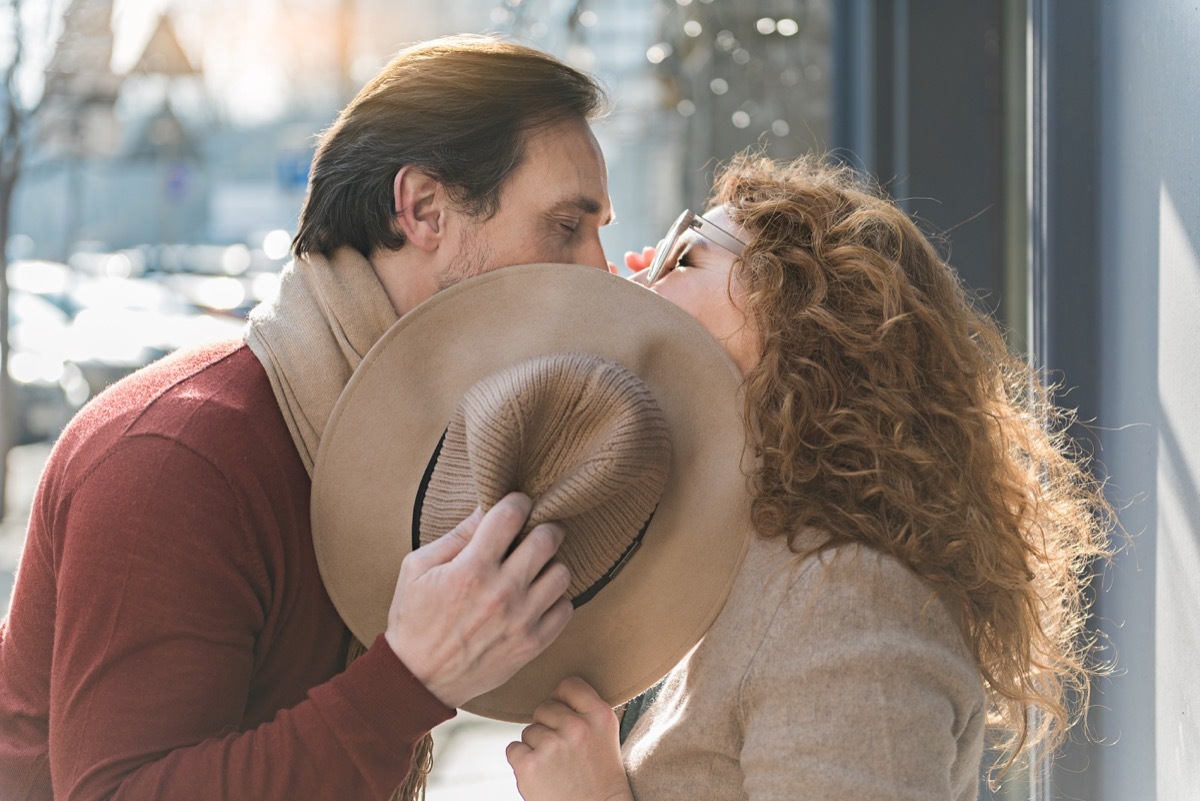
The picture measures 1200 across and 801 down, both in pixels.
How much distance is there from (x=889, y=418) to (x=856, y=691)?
378mm

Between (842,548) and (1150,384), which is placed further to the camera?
(1150,384)

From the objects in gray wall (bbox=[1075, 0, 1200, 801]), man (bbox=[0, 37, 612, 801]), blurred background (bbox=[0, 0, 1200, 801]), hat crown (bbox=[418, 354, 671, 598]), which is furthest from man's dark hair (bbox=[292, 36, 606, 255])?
gray wall (bbox=[1075, 0, 1200, 801])

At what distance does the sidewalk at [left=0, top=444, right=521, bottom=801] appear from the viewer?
3.83 meters

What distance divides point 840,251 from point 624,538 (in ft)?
1.62

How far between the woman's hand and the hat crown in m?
0.17

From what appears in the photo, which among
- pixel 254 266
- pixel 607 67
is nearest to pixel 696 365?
pixel 607 67

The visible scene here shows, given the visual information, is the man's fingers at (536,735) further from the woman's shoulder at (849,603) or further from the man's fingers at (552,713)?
the woman's shoulder at (849,603)

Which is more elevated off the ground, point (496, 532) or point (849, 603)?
point (496, 532)

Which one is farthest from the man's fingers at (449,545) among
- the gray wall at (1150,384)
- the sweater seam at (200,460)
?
the gray wall at (1150,384)

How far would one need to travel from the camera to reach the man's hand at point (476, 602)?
1253 millimetres

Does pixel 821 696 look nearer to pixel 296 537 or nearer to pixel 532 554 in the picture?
pixel 532 554

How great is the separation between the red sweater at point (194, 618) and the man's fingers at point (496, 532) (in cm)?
17

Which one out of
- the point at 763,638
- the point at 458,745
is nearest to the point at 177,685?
the point at 763,638

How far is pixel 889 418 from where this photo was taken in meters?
1.50
